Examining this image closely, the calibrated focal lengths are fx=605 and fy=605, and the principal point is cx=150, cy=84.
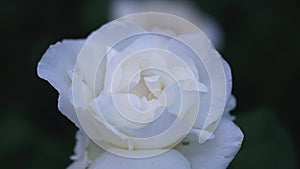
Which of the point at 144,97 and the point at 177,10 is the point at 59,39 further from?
the point at 144,97

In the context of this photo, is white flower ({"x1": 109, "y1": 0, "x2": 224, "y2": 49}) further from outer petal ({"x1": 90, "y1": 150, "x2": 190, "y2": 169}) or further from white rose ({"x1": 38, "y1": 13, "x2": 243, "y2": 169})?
outer petal ({"x1": 90, "y1": 150, "x2": 190, "y2": 169})

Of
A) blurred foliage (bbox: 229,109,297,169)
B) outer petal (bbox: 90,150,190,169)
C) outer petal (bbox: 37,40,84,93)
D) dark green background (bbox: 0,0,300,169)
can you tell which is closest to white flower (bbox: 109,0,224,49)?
dark green background (bbox: 0,0,300,169)

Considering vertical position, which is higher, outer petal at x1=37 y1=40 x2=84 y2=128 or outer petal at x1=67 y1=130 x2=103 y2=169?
outer petal at x1=37 y1=40 x2=84 y2=128

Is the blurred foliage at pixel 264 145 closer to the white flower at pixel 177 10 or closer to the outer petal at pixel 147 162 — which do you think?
the outer petal at pixel 147 162

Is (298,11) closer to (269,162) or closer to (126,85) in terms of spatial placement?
(269,162)

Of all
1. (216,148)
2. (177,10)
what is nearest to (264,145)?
(216,148)

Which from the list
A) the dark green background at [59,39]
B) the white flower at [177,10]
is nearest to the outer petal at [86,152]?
the dark green background at [59,39]

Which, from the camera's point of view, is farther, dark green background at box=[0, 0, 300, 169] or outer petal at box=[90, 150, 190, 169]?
dark green background at box=[0, 0, 300, 169]

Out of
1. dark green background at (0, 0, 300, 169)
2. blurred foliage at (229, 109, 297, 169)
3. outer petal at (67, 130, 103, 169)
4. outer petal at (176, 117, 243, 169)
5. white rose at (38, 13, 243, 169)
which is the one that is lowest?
dark green background at (0, 0, 300, 169)
